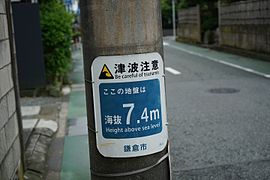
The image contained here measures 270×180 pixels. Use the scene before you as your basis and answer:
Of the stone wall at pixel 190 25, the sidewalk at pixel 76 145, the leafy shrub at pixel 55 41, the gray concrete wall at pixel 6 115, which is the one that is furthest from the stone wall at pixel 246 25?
the gray concrete wall at pixel 6 115

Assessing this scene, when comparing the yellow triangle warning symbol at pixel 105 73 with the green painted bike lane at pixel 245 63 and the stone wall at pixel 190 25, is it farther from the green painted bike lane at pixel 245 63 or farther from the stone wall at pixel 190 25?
the stone wall at pixel 190 25

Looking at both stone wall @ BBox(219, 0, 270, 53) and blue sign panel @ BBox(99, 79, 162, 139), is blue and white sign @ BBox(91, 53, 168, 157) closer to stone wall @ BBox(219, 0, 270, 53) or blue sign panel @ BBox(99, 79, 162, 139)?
blue sign panel @ BBox(99, 79, 162, 139)

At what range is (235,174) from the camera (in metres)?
4.54

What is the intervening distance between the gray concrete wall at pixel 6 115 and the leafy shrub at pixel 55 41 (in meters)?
5.18

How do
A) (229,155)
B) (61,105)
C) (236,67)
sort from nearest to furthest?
(229,155), (61,105), (236,67)

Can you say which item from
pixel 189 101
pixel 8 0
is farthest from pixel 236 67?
pixel 8 0

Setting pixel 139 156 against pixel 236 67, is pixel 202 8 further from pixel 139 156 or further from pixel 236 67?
pixel 139 156

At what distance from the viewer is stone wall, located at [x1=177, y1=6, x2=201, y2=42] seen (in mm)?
24859

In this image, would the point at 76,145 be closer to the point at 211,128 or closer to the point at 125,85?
the point at 211,128

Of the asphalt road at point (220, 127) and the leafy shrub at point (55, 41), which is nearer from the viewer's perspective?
the asphalt road at point (220, 127)

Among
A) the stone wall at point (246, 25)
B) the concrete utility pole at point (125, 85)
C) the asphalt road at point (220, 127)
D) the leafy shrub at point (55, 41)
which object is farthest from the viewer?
the stone wall at point (246, 25)

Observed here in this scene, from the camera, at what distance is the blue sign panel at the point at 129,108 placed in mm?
2309

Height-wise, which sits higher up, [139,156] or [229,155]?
[139,156]

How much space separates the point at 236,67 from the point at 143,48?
12.1 meters
